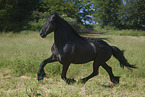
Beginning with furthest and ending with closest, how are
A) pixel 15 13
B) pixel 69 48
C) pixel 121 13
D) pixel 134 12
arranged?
pixel 121 13 < pixel 134 12 < pixel 15 13 < pixel 69 48

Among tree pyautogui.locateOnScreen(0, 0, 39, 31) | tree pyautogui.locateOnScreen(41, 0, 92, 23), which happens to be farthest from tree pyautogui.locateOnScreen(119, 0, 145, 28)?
tree pyautogui.locateOnScreen(0, 0, 39, 31)

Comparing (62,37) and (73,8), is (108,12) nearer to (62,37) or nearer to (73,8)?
(73,8)

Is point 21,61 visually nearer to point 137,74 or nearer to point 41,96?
point 41,96

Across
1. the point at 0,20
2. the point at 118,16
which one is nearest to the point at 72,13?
the point at 0,20

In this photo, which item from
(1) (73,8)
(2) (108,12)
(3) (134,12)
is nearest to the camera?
(1) (73,8)

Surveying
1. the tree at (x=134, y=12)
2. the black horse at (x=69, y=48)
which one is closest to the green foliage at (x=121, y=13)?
the tree at (x=134, y=12)

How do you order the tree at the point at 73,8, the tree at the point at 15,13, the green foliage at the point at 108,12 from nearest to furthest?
the tree at the point at 73,8 < the tree at the point at 15,13 < the green foliage at the point at 108,12

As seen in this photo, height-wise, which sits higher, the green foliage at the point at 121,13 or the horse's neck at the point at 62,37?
the green foliage at the point at 121,13

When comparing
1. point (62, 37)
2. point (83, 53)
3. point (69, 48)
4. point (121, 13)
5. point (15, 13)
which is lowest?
point (83, 53)

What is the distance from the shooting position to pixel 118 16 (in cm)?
3244

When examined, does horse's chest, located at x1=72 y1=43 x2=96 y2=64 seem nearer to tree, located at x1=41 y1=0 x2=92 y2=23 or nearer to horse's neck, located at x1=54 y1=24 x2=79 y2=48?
horse's neck, located at x1=54 y1=24 x2=79 y2=48

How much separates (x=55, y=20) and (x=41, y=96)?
1538 mm

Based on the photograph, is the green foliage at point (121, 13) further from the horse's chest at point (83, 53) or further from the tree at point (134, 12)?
the horse's chest at point (83, 53)

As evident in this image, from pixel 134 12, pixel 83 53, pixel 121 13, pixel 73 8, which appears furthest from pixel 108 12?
pixel 83 53
